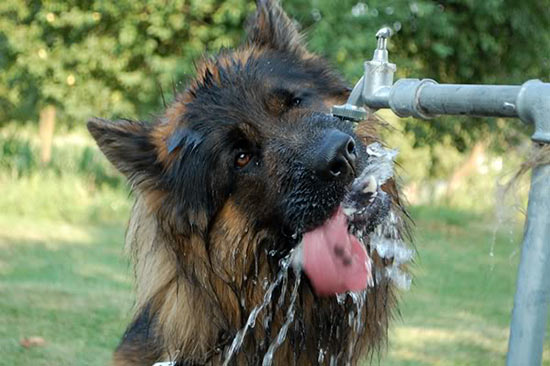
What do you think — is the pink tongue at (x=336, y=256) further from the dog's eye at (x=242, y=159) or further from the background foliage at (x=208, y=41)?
the background foliage at (x=208, y=41)

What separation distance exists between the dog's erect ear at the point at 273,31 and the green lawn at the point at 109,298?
4.33 ft

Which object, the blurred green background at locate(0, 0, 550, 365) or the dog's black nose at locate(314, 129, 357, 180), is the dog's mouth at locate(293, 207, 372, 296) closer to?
the dog's black nose at locate(314, 129, 357, 180)

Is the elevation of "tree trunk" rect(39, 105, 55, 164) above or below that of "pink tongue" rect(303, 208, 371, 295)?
above

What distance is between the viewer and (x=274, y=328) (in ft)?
12.0

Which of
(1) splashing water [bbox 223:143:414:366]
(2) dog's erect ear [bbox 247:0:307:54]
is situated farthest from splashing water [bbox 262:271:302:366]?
(2) dog's erect ear [bbox 247:0:307:54]

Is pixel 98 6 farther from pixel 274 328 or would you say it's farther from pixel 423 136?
pixel 274 328

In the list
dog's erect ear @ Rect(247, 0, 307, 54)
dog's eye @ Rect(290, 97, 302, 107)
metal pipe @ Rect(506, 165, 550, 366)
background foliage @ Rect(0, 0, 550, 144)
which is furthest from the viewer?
background foliage @ Rect(0, 0, 550, 144)

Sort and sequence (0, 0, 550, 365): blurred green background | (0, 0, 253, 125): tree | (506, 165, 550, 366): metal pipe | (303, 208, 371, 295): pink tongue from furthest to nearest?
1. (0, 0, 253, 125): tree
2. (0, 0, 550, 365): blurred green background
3. (303, 208, 371, 295): pink tongue
4. (506, 165, 550, 366): metal pipe

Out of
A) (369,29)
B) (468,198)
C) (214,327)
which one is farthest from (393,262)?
(468,198)

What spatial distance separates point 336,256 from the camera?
10.7 feet

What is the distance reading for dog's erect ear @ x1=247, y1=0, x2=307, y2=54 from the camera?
419 centimetres

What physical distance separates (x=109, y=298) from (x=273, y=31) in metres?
4.80

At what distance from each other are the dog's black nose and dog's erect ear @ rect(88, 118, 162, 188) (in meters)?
0.96

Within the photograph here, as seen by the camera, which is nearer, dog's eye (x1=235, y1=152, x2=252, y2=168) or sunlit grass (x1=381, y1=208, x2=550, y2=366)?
dog's eye (x1=235, y1=152, x2=252, y2=168)
